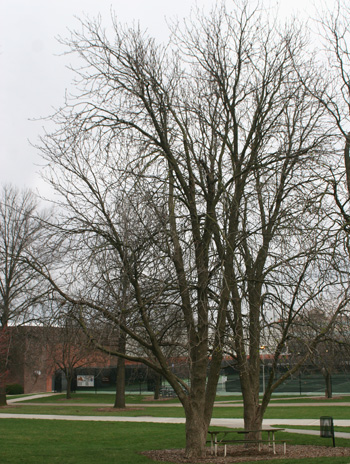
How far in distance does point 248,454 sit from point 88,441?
5131 millimetres

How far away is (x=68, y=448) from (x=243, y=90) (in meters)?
9.82

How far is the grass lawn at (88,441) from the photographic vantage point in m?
12.5

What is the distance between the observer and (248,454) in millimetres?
13328

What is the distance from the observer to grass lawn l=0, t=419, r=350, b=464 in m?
12.5

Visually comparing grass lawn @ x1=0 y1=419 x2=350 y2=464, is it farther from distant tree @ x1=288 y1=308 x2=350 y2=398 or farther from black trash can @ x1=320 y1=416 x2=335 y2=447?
distant tree @ x1=288 y1=308 x2=350 y2=398

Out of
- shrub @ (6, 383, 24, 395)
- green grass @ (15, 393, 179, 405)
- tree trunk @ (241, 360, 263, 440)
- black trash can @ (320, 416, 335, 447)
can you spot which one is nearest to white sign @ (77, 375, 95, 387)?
green grass @ (15, 393, 179, 405)

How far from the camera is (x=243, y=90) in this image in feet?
40.2

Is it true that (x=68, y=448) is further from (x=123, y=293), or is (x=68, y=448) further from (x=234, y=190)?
(x=234, y=190)

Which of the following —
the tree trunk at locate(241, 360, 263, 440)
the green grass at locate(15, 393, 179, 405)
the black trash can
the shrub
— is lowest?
the green grass at locate(15, 393, 179, 405)

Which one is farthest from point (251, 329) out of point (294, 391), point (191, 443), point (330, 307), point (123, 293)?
point (294, 391)

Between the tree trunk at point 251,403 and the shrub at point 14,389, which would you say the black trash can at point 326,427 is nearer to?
the tree trunk at point 251,403

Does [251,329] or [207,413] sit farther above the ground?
[251,329]

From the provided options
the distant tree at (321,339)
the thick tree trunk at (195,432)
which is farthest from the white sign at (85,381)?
the thick tree trunk at (195,432)

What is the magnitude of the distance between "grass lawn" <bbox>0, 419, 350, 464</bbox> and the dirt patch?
531mm
